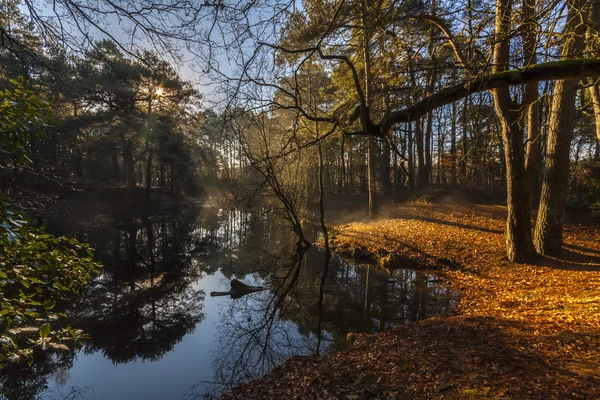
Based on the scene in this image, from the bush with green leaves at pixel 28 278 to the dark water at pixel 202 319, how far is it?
3405 millimetres

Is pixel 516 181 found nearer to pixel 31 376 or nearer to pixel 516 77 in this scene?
pixel 516 77

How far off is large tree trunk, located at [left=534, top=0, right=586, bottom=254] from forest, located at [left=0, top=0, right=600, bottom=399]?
37mm

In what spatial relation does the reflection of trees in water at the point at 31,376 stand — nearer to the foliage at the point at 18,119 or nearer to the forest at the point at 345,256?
the forest at the point at 345,256

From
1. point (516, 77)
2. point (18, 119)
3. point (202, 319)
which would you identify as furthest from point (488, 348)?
point (202, 319)

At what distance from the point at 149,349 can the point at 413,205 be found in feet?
53.6

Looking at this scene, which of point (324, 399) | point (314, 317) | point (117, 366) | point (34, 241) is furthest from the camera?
point (314, 317)

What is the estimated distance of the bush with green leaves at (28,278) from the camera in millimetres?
1994

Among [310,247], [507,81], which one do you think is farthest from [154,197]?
[507,81]

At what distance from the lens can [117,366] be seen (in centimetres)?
594

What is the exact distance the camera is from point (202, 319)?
26.5ft

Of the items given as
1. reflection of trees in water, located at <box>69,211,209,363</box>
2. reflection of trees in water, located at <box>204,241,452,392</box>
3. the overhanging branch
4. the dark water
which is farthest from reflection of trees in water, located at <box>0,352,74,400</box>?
the overhanging branch

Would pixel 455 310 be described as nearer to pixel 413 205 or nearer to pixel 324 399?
pixel 324 399

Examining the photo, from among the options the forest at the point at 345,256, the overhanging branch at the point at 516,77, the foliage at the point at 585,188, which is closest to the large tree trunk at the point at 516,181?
the forest at the point at 345,256

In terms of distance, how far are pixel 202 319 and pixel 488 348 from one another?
6440 millimetres
